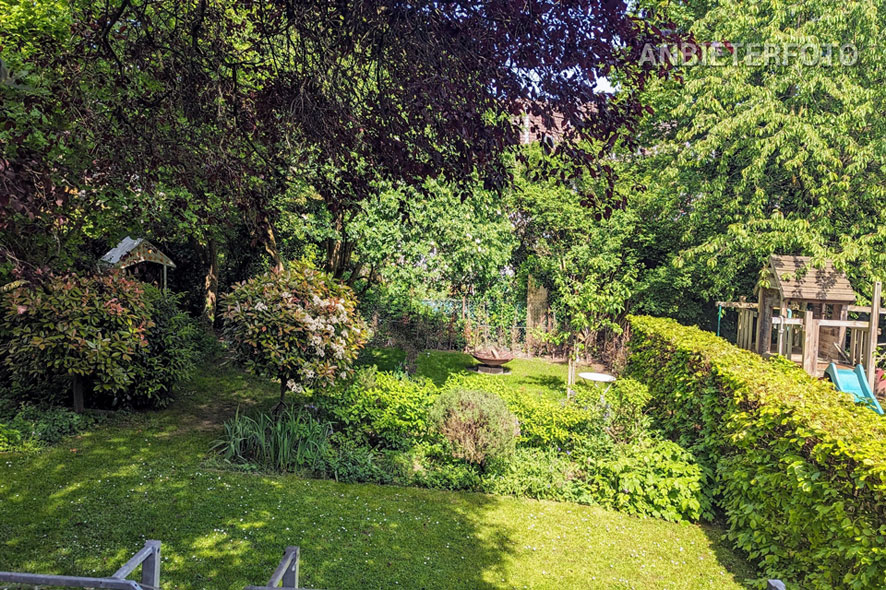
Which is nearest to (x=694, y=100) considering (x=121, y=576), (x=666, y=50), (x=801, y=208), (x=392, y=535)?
(x=801, y=208)

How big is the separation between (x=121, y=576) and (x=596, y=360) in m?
14.2

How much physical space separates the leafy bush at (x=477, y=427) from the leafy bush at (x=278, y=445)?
154 centimetres

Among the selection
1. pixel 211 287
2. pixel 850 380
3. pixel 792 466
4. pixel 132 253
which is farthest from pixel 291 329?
pixel 850 380

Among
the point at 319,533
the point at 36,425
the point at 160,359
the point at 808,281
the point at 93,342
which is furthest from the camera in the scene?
the point at 808,281

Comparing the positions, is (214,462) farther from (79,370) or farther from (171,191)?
(171,191)

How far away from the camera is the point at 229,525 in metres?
5.41

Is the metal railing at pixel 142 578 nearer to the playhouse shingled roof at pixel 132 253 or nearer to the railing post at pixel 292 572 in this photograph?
the railing post at pixel 292 572

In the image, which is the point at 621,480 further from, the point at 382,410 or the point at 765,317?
the point at 765,317

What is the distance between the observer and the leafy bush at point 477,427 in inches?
276

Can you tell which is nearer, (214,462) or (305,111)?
(305,111)

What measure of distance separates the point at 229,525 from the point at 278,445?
69.9 inches

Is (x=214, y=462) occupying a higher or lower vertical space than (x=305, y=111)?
lower

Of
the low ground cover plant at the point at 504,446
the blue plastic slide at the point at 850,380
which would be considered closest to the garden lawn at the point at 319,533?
the low ground cover plant at the point at 504,446

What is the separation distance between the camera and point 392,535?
5.43 meters
